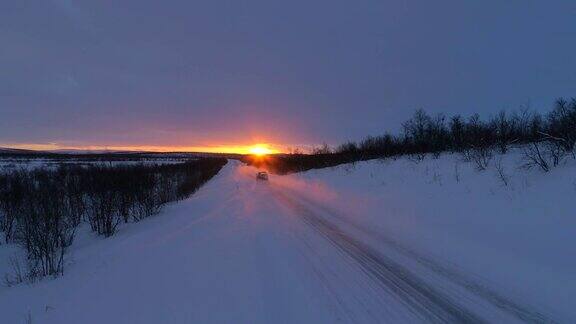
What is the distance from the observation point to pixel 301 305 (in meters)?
5.70

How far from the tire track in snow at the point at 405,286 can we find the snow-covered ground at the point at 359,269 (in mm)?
23

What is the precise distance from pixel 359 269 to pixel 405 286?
1203 mm

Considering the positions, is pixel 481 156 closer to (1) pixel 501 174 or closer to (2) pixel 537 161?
(1) pixel 501 174

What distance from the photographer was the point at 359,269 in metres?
7.50

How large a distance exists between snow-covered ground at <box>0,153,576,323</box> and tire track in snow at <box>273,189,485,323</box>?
0.08 feet

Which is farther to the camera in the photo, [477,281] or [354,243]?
[354,243]

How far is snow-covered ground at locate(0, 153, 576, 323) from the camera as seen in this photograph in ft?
18.4

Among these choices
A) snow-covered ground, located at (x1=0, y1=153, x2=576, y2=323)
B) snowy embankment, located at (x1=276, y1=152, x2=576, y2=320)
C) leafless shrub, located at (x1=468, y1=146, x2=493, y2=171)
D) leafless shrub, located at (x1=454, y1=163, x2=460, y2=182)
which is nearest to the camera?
snow-covered ground, located at (x1=0, y1=153, x2=576, y2=323)

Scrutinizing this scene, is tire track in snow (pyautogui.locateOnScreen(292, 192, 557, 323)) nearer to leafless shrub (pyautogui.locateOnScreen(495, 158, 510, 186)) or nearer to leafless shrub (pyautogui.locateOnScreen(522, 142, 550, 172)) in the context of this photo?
leafless shrub (pyautogui.locateOnScreen(495, 158, 510, 186))

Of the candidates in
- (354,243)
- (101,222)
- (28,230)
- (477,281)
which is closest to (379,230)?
(354,243)

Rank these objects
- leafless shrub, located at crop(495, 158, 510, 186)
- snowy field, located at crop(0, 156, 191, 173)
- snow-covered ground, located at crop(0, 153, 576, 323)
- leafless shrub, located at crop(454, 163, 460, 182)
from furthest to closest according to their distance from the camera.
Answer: snowy field, located at crop(0, 156, 191, 173) → leafless shrub, located at crop(454, 163, 460, 182) → leafless shrub, located at crop(495, 158, 510, 186) → snow-covered ground, located at crop(0, 153, 576, 323)

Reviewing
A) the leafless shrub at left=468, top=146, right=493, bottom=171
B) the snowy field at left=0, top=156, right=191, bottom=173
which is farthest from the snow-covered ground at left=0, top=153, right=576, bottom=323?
the snowy field at left=0, top=156, right=191, bottom=173

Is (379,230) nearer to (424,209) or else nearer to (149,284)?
(424,209)

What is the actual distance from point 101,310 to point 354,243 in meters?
5.81
